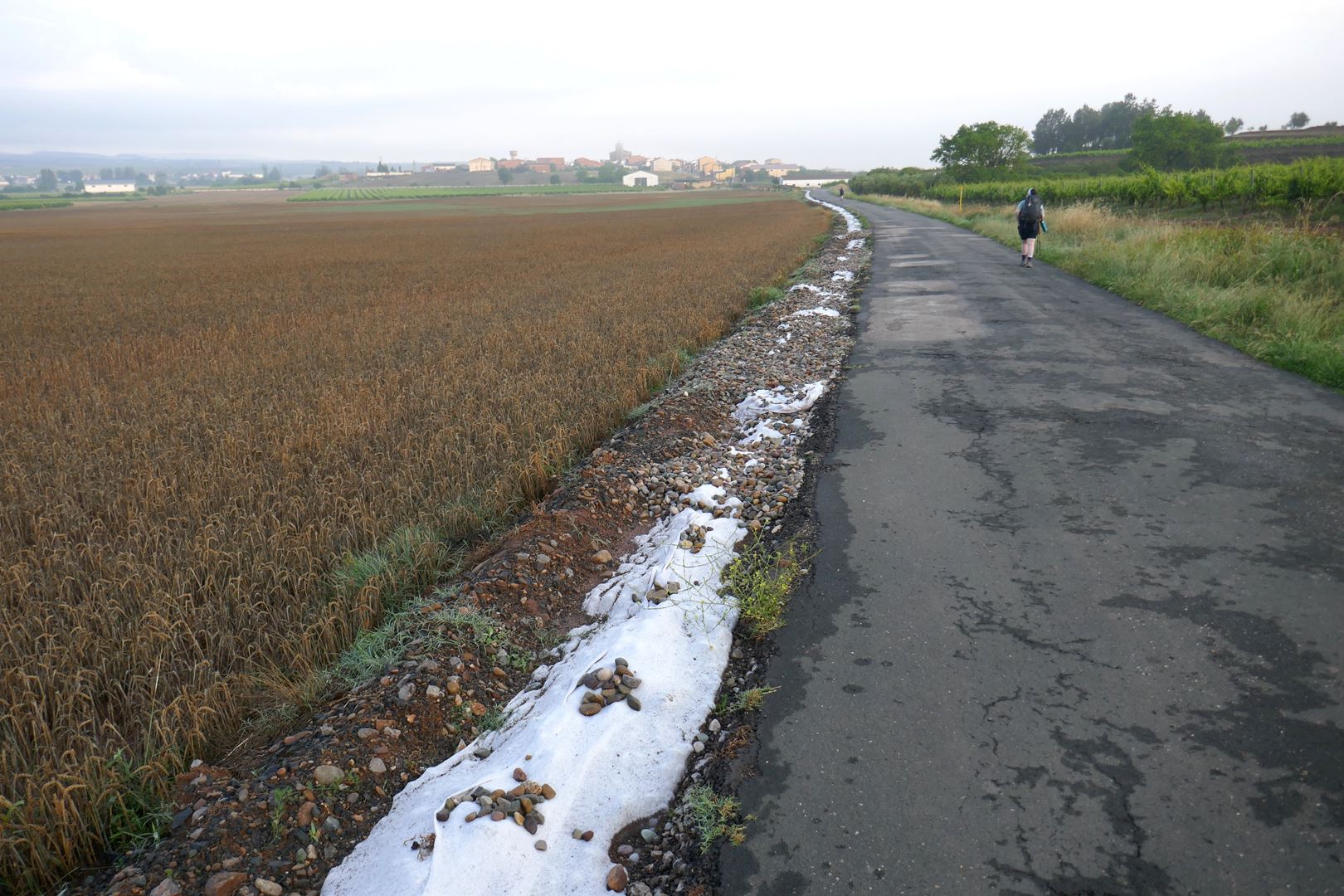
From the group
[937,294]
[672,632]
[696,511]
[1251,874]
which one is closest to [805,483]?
[696,511]

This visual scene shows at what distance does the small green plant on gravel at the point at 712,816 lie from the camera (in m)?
2.86

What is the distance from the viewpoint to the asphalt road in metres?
2.72

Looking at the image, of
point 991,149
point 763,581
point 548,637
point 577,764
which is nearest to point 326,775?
point 577,764

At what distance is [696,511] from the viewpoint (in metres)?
5.76

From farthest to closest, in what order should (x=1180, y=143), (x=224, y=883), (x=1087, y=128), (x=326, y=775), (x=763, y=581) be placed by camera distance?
(x=1087, y=128), (x=1180, y=143), (x=763, y=581), (x=326, y=775), (x=224, y=883)

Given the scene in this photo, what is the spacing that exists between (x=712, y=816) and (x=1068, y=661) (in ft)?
6.49

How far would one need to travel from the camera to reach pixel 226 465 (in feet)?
21.3

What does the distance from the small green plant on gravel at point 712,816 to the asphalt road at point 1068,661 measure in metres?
0.06

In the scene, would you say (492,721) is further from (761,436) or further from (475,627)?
(761,436)

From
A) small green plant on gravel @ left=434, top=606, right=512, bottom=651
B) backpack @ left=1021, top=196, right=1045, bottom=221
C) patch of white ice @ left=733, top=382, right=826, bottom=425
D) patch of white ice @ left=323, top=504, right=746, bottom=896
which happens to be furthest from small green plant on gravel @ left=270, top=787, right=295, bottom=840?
backpack @ left=1021, top=196, right=1045, bottom=221

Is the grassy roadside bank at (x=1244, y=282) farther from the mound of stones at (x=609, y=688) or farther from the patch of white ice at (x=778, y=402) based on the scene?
the mound of stones at (x=609, y=688)

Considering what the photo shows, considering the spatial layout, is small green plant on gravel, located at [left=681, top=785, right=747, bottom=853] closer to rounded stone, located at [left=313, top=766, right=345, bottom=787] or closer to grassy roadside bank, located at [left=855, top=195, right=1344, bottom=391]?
rounded stone, located at [left=313, top=766, right=345, bottom=787]

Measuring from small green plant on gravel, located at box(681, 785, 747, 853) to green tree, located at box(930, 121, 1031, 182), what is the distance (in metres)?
86.7

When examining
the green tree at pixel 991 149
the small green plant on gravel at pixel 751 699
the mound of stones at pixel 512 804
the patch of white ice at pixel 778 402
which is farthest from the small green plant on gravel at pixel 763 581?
the green tree at pixel 991 149
